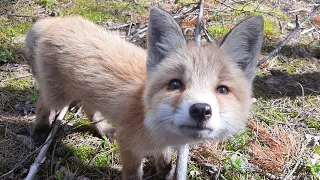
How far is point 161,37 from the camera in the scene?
131 inches

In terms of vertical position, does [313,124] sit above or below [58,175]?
above

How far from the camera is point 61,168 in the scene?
13.6 ft

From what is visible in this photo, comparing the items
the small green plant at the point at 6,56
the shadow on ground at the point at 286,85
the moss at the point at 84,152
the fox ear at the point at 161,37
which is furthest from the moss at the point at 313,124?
the small green plant at the point at 6,56

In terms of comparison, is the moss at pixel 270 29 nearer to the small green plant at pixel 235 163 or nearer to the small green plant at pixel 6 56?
the small green plant at pixel 235 163

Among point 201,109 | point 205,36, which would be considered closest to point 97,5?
point 205,36

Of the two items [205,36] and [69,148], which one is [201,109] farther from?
[205,36]

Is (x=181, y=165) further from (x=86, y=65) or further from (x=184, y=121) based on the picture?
(x=86, y=65)

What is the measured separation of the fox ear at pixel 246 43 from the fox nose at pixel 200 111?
0.97 meters

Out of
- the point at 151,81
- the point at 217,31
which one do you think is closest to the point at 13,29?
the point at 217,31

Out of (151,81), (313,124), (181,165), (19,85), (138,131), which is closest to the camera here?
(151,81)

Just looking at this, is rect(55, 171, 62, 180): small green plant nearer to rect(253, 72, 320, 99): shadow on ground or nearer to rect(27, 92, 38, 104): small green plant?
rect(27, 92, 38, 104): small green plant

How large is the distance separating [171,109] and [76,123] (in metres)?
2.56

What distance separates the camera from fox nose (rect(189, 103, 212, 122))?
2.55 metres

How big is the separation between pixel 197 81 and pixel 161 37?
702 mm
